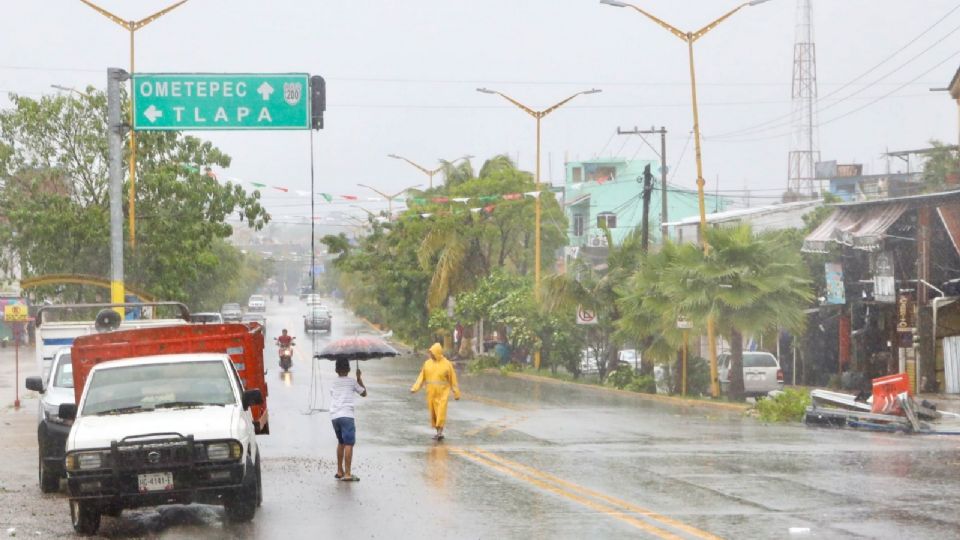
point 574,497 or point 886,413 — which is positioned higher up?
point 574,497

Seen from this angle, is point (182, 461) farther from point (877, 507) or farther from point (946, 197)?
point (946, 197)

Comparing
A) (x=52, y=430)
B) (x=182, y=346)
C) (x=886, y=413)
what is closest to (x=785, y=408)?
(x=886, y=413)

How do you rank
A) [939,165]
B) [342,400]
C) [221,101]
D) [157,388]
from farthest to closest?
1. [939,165]
2. [221,101]
3. [342,400]
4. [157,388]

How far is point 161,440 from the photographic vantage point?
12789mm

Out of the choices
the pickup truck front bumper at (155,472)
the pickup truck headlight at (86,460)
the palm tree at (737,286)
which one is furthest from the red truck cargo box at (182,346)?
the palm tree at (737,286)

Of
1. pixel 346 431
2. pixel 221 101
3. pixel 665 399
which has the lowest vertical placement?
pixel 665 399

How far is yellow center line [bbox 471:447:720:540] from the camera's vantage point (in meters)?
12.1

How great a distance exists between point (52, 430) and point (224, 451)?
15.3 feet

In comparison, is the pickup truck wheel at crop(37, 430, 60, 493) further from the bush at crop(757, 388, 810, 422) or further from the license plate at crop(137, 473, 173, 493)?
the bush at crop(757, 388, 810, 422)

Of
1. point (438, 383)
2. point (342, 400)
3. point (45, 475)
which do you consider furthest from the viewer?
point (438, 383)

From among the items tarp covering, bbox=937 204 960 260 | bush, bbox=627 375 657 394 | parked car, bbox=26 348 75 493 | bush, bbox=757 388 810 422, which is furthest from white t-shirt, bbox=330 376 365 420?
bush, bbox=627 375 657 394

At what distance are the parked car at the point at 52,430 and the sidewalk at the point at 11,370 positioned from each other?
1789 centimetres

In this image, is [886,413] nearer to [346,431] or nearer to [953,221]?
[953,221]

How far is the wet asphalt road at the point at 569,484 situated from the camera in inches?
500
